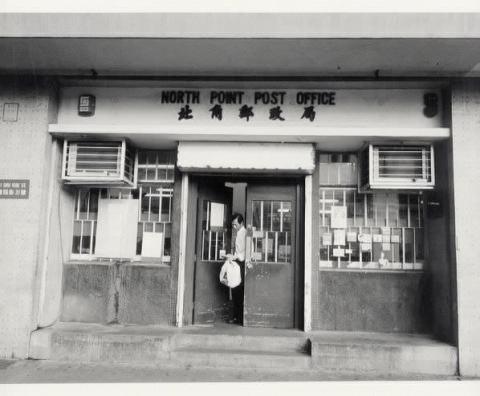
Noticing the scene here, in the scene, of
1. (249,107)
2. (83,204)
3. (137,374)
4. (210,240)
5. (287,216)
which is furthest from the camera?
(210,240)

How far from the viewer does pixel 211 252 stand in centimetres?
740

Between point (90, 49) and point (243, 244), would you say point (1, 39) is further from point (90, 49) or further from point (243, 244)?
point (243, 244)

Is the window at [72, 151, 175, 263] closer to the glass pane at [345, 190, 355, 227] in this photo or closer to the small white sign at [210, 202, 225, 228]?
the small white sign at [210, 202, 225, 228]

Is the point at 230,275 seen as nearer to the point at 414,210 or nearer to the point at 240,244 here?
the point at 240,244

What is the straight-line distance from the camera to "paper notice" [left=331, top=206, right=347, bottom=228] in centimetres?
701

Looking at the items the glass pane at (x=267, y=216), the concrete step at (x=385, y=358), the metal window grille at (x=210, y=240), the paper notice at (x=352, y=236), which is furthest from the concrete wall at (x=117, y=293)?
Result: the paper notice at (x=352, y=236)

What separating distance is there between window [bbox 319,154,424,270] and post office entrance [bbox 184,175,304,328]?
0.49m

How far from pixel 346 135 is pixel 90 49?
3.74m

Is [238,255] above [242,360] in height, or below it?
above

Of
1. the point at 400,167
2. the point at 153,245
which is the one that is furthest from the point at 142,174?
the point at 400,167

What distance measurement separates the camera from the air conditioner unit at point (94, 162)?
6668 millimetres

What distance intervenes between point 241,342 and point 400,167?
11.4 feet

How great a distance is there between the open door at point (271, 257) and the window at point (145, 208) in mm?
→ 1383

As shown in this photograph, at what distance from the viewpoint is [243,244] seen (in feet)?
23.9
